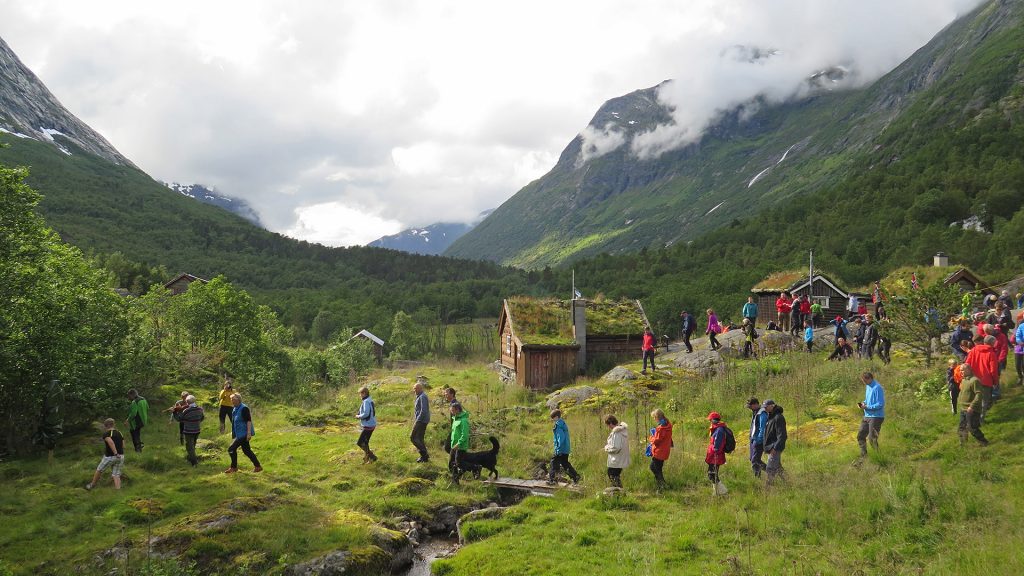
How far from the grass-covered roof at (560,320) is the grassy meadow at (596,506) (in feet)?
49.0

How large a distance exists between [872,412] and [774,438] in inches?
94.8

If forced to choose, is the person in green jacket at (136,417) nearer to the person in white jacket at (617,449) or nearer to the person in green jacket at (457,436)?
Answer: the person in green jacket at (457,436)

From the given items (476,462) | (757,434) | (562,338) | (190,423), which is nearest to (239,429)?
(190,423)

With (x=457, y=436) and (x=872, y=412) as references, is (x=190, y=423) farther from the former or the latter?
(x=872, y=412)

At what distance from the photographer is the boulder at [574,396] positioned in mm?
24797

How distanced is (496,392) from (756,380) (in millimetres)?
14256

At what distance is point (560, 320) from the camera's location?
3584 cm

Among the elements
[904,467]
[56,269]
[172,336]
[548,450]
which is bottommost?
[548,450]

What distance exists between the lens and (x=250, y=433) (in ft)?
49.2

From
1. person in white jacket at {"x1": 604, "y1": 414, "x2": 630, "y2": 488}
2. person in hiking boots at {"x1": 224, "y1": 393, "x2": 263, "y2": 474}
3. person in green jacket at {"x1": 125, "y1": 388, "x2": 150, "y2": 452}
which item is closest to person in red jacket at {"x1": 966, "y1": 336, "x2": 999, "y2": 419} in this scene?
person in white jacket at {"x1": 604, "y1": 414, "x2": 630, "y2": 488}

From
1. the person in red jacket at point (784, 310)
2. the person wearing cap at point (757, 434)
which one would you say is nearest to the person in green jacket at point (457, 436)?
the person wearing cap at point (757, 434)

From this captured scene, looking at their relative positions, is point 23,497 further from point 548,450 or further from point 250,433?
point 548,450

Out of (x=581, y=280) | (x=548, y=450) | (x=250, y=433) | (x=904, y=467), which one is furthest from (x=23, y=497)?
(x=581, y=280)

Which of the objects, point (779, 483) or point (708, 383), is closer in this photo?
point (779, 483)
